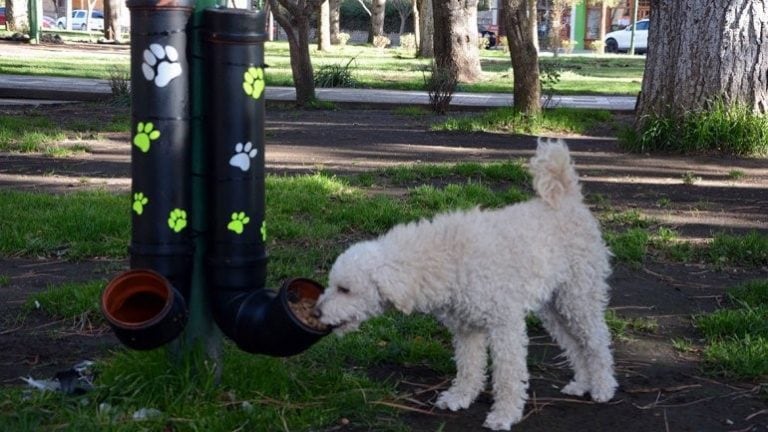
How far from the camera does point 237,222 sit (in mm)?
4027

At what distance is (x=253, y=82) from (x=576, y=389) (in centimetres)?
191

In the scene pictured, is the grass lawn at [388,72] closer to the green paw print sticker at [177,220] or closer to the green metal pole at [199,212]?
the green metal pole at [199,212]

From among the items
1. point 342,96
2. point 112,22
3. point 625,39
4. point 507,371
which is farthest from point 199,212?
point 625,39

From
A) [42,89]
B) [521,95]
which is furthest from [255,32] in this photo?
[42,89]

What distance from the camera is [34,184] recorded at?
8953 mm

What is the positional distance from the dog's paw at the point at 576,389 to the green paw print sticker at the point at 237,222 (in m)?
1.61

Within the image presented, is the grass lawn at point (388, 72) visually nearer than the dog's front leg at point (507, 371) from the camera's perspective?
No

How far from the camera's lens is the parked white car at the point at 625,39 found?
59344mm

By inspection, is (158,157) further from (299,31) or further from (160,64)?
(299,31)

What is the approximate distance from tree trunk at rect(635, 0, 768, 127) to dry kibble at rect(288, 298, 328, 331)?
7.59 meters

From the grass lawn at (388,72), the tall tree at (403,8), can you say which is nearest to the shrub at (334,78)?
the grass lawn at (388,72)

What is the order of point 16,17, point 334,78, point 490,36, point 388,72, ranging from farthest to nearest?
point 490,36
point 16,17
point 388,72
point 334,78

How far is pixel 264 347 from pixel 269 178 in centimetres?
515

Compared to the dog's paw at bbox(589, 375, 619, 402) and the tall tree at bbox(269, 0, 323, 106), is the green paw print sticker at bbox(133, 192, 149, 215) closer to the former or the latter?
the dog's paw at bbox(589, 375, 619, 402)
